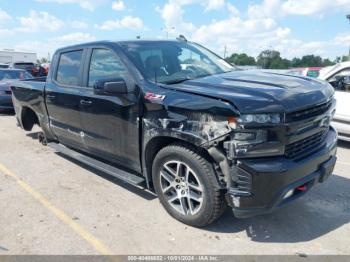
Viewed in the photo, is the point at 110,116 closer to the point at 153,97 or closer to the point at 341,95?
the point at 153,97

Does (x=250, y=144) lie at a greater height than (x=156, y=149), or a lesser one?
greater

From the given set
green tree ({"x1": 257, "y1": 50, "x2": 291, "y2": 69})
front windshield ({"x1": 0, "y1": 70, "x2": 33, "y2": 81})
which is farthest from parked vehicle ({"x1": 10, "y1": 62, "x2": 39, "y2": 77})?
green tree ({"x1": 257, "y1": 50, "x2": 291, "y2": 69})

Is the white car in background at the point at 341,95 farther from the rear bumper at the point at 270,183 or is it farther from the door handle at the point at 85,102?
the door handle at the point at 85,102

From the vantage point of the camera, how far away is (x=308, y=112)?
3203mm

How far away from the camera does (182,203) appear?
Answer: 361 centimetres

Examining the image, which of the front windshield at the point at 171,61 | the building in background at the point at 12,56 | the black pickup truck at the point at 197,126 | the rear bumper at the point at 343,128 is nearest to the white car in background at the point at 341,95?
the rear bumper at the point at 343,128

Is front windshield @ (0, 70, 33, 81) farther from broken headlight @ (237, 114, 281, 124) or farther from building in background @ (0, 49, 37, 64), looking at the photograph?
building in background @ (0, 49, 37, 64)

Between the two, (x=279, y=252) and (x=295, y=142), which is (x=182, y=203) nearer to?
(x=279, y=252)

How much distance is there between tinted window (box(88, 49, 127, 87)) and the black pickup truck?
1cm

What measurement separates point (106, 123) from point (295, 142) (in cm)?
229

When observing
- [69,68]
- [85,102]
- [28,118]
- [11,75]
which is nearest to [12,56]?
[11,75]

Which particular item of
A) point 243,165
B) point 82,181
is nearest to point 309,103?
point 243,165

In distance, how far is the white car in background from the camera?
6.62 metres

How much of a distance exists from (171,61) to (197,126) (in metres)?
1.31
